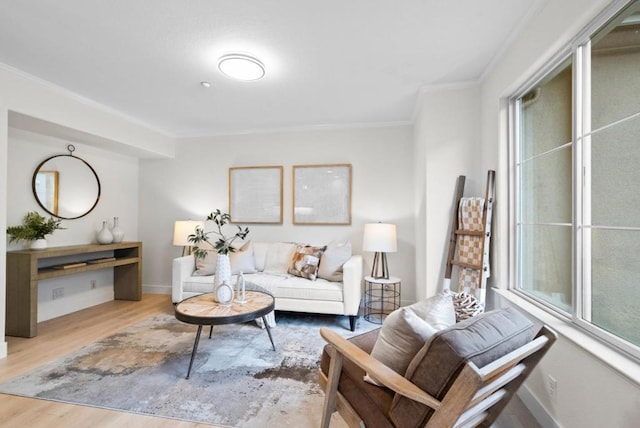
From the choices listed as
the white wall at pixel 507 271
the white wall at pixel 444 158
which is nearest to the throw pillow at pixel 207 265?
the white wall at pixel 444 158

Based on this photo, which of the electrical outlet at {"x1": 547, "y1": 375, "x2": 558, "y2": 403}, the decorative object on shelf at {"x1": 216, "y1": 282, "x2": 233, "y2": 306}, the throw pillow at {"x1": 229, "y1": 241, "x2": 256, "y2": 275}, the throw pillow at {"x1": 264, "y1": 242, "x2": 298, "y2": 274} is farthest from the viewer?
the throw pillow at {"x1": 264, "y1": 242, "x2": 298, "y2": 274}

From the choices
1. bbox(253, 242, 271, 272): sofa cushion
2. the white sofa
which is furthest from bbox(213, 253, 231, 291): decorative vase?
bbox(253, 242, 271, 272): sofa cushion

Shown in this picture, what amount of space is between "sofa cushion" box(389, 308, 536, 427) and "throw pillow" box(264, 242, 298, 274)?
2851 millimetres

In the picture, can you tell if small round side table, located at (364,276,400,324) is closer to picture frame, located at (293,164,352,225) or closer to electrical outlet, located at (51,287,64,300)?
picture frame, located at (293,164,352,225)

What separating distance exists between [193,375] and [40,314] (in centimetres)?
254

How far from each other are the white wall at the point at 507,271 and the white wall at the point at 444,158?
9.1 inches

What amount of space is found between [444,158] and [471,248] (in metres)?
0.86

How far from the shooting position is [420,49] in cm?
231

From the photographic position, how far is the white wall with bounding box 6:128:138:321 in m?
3.26

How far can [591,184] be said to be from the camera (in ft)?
5.04

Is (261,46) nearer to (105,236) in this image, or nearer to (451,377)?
(451,377)

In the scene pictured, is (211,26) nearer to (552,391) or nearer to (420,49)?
(420,49)

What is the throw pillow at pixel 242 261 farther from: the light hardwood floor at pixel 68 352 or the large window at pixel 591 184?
the large window at pixel 591 184

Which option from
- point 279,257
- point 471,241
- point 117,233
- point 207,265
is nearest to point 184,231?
point 207,265
